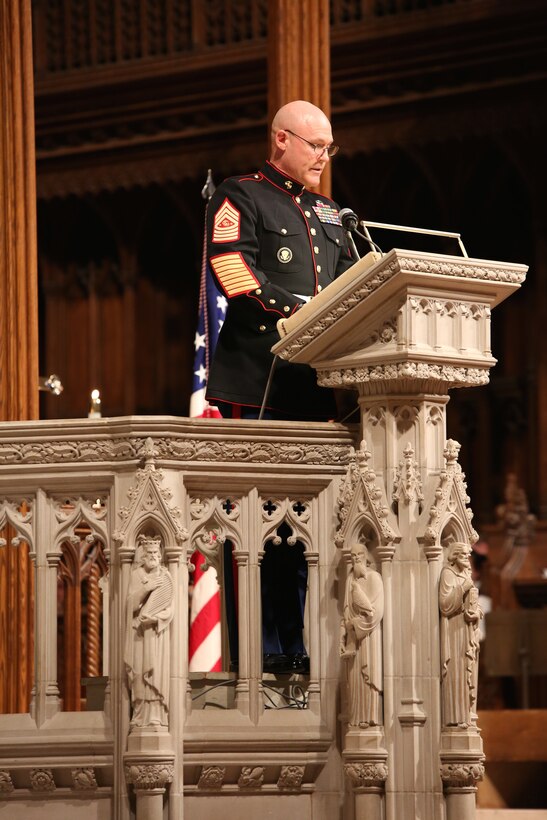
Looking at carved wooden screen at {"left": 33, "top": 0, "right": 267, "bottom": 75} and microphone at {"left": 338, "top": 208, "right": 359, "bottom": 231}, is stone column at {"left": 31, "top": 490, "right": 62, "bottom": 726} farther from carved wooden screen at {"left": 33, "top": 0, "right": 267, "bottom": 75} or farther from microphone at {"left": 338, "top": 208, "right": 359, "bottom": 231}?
carved wooden screen at {"left": 33, "top": 0, "right": 267, "bottom": 75}

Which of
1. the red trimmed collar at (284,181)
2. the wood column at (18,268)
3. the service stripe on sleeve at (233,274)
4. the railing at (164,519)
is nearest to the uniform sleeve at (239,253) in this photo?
the service stripe on sleeve at (233,274)

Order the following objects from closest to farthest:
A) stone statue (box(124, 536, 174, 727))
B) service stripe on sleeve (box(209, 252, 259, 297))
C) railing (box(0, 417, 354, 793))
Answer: stone statue (box(124, 536, 174, 727))
railing (box(0, 417, 354, 793))
service stripe on sleeve (box(209, 252, 259, 297))

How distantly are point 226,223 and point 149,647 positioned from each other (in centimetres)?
153

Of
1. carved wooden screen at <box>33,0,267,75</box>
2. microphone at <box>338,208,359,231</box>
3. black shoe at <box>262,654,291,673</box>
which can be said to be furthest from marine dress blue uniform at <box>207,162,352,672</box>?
carved wooden screen at <box>33,0,267,75</box>

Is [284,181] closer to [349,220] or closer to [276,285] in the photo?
[276,285]

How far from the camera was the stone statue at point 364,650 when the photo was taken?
4.71 meters

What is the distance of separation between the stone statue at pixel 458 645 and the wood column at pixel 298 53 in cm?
385

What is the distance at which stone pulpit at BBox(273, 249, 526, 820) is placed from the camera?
470 cm

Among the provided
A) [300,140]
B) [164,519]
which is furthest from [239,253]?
[164,519]

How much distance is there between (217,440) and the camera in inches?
191

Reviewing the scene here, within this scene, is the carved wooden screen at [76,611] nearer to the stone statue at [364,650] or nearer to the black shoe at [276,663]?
the black shoe at [276,663]

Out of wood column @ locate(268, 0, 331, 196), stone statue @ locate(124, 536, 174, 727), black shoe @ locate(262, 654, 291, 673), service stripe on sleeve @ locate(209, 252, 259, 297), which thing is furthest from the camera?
wood column @ locate(268, 0, 331, 196)

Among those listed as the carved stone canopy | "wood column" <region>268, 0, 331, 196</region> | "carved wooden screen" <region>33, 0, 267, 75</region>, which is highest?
"carved wooden screen" <region>33, 0, 267, 75</region>

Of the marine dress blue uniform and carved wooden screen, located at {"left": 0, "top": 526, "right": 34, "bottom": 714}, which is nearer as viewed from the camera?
the marine dress blue uniform
